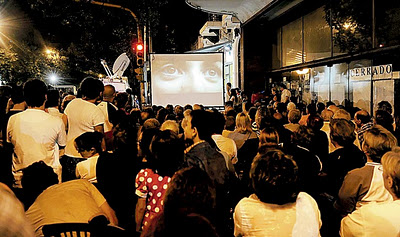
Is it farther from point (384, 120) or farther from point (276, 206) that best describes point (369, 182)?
point (384, 120)

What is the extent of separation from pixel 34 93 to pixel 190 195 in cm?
303

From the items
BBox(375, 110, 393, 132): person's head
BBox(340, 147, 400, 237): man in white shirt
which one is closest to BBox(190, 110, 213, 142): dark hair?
BBox(340, 147, 400, 237): man in white shirt

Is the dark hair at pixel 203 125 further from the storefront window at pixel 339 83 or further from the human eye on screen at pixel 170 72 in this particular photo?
the human eye on screen at pixel 170 72

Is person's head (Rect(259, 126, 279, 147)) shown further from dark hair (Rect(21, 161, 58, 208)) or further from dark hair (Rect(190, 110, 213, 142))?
dark hair (Rect(21, 161, 58, 208))

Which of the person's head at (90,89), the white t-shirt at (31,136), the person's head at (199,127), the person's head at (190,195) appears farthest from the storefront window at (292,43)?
the person's head at (190,195)

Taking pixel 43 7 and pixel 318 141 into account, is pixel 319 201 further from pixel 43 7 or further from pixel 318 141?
pixel 43 7

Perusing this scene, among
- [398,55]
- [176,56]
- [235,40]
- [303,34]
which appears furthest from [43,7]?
[398,55]

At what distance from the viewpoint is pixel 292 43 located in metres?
16.3

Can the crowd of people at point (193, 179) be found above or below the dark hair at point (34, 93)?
below

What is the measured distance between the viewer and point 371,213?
112 inches

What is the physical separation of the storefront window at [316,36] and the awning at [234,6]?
194 cm

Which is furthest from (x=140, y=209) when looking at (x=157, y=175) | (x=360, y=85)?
(x=360, y=85)

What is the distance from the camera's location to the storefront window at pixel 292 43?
15.5 meters

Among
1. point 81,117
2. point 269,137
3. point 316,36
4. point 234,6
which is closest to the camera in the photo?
point 269,137
